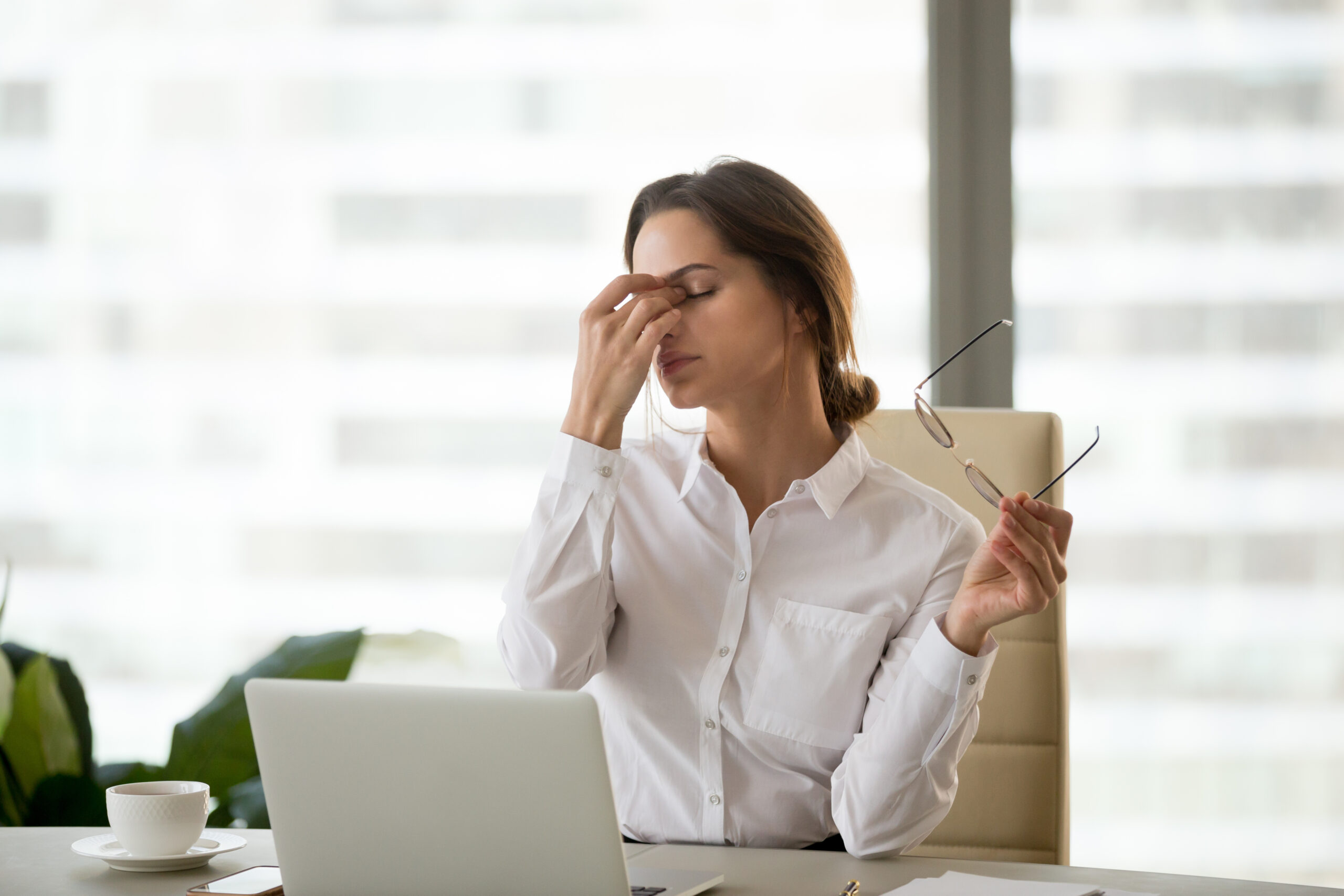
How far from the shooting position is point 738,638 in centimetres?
134

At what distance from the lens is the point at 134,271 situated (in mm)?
2320

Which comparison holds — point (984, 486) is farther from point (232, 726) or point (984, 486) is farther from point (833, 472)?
point (232, 726)

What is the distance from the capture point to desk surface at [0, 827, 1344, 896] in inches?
37.7

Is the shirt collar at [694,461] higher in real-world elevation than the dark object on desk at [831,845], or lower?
higher

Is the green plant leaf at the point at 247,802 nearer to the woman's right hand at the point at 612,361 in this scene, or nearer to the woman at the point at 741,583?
the woman at the point at 741,583

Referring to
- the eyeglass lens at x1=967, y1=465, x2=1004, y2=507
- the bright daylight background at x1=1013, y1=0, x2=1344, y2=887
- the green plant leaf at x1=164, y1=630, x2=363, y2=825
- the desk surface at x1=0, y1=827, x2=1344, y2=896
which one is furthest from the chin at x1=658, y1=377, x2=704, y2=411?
the bright daylight background at x1=1013, y1=0, x2=1344, y2=887

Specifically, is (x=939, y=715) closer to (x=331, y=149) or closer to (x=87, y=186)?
(x=331, y=149)

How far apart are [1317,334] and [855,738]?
1403mm

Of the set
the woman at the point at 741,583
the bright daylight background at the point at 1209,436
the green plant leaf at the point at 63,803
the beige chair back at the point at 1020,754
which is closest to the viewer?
the woman at the point at 741,583

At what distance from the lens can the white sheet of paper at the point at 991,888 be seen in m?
0.91

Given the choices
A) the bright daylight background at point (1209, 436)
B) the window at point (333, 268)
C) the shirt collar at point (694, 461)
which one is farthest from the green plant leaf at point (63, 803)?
the bright daylight background at point (1209, 436)

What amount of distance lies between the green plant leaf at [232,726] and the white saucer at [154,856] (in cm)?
75

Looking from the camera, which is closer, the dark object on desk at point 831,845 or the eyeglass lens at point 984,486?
the eyeglass lens at point 984,486

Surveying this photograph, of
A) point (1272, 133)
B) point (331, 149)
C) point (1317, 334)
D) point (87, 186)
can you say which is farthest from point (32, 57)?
point (1317, 334)
